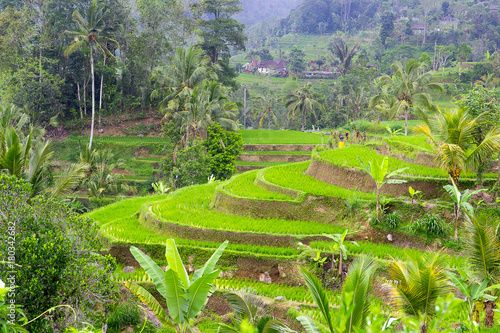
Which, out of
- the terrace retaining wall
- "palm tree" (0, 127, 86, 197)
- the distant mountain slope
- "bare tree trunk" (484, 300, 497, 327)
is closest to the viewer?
"bare tree trunk" (484, 300, 497, 327)

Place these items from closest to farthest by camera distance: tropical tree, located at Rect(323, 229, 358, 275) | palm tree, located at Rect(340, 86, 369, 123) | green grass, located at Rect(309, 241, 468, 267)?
1. tropical tree, located at Rect(323, 229, 358, 275)
2. green grass, located at Rect(309, 241, 468, 267)
3. palm tree, located at Rect(340, 86, 369, 123)

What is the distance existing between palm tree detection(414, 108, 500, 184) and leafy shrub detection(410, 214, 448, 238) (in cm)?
105

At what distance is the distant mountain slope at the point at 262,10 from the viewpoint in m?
137

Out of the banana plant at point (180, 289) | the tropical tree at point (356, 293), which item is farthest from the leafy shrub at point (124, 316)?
the tropical tree at point (356, 293)

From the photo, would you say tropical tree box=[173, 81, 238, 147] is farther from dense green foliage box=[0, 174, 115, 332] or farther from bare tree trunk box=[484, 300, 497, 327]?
bare tree trunk box=[484, 300, 497, 327]

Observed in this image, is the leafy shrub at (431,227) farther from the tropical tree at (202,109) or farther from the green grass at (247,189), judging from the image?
the tropical tree at (202,109)

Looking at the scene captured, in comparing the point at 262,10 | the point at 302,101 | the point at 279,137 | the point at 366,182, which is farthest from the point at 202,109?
the point at 262,10

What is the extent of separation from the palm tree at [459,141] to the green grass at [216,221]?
284cm

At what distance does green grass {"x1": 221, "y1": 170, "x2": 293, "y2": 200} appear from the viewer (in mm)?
10805

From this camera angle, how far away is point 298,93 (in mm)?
34250

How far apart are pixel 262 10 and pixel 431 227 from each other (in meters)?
151

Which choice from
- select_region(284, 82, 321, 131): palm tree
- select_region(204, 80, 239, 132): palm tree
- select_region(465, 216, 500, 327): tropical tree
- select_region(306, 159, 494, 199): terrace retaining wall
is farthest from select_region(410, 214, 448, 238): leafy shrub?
select_region(284, 82, 321, 131): palm tree

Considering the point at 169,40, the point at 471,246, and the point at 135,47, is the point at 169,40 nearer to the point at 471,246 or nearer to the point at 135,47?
the point at 135,47

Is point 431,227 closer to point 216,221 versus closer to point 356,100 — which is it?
point 216,221
